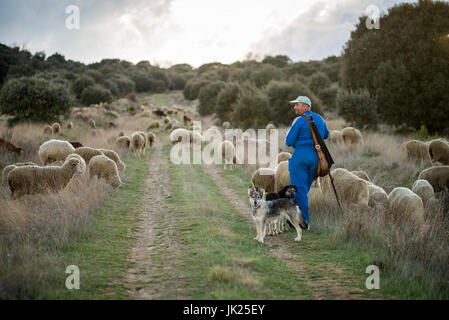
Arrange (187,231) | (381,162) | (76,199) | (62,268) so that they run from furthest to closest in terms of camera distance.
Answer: (381,162) < (76,199) < (187,231) < (62,268)

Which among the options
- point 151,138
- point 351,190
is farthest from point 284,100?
point 351,190

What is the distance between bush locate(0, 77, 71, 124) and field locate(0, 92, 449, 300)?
55.8 feet

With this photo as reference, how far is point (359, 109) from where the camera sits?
2253 cm

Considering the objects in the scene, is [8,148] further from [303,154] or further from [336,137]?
[336,137]

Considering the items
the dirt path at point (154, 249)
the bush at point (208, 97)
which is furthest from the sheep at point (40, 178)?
the bush at point (208, 97)

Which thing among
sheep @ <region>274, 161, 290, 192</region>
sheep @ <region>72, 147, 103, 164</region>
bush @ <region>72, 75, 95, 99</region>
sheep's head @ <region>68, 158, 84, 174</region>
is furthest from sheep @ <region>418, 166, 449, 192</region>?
bush @ <region>72, 75, 95, 99</region>

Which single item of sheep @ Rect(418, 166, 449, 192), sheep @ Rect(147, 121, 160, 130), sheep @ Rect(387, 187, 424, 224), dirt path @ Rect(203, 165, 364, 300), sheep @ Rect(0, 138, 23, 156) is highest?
sheep @ Rect(147, 121, 160, 130)

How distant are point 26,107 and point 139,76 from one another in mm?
62139

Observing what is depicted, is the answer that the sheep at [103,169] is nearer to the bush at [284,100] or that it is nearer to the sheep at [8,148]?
the sheep at [8,148]

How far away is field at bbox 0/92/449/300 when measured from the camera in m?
4.26

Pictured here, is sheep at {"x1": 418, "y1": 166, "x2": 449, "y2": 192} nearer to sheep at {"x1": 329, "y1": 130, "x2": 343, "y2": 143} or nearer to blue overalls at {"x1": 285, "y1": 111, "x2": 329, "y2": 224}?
blue overalls at {"x1": 285, "y1": 111, "x2": 329, "y2": 224}
